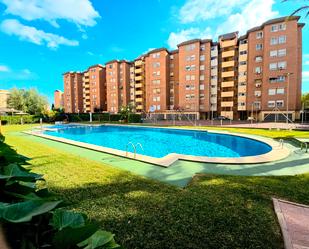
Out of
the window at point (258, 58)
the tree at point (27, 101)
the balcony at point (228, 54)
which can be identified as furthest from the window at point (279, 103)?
the tree at point (27, 101)

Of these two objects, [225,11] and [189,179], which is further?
[225,11]

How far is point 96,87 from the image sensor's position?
5938 cm

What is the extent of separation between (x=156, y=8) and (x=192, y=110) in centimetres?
2520

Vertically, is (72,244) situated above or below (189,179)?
above

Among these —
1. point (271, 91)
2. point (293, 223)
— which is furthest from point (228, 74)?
point (293, 223)

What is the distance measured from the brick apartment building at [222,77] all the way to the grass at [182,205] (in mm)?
34381

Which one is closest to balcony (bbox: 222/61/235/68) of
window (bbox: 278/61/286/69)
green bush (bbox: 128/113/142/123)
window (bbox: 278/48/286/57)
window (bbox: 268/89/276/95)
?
window (bbox: 278/48/286/57)

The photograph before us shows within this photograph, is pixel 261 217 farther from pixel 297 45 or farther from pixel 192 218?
pixel 297 45

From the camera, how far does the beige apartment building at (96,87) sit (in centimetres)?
5909

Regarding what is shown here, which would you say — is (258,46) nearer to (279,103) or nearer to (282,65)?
(282,65)

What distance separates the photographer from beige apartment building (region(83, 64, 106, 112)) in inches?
2327

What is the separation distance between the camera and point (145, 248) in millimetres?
2773

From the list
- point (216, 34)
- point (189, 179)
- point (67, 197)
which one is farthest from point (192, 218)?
point (216, 34)

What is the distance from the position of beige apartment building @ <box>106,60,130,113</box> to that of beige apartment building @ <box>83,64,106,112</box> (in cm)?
463
